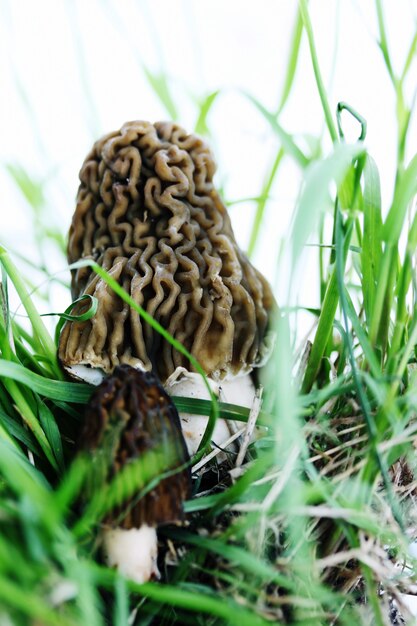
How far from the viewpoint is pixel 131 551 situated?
3.28 feet

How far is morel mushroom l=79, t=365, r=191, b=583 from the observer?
0.95m

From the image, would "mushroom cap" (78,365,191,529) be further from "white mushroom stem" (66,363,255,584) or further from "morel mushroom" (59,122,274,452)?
"morel mushroom" (59,122,274,452)

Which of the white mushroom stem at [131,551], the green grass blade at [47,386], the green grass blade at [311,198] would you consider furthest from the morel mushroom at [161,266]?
the green grass blade at [311,198]

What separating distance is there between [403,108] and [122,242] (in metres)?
0.66

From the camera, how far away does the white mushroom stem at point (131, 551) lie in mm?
995

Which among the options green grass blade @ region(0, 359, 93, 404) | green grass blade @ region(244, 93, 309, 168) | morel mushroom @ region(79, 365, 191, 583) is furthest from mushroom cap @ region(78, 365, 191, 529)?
green grass blade @ region(244, 93, 309, 168)

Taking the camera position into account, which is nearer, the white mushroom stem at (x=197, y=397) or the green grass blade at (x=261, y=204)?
the white mushroom stem at (x=197, y=397)

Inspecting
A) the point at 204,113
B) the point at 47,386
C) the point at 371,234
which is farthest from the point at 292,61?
the point at 47,386

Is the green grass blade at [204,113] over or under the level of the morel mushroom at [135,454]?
over

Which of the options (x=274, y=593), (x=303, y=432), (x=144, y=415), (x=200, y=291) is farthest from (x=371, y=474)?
(x=200, y=291)

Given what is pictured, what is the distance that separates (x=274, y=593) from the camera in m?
0.94

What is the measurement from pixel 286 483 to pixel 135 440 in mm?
253

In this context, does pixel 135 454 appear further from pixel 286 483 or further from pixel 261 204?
pixel 261 204

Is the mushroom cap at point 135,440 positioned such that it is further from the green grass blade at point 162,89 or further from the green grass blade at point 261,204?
the green grass blade at point 162,89
